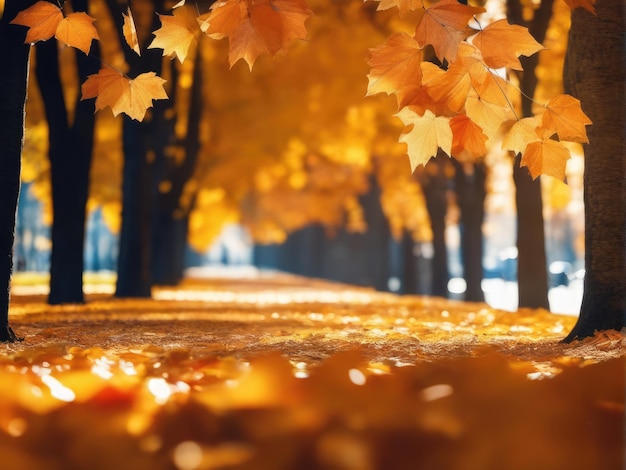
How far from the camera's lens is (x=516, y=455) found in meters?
2.60

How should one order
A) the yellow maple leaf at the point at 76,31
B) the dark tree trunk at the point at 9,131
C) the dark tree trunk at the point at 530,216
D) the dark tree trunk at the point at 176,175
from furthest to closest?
the dark tree trunk at the point at 176,175 → the dark tree trunk at the point at 530,216 → the dark tree trunk at the point at 9,131 → the yellow maple leaf at the point at 76,31

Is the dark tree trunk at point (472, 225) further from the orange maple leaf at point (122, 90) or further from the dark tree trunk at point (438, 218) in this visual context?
the orange maple leaf at point (122, 90)

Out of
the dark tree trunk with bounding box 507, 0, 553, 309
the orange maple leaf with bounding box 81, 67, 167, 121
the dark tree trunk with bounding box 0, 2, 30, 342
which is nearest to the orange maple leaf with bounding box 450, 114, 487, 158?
the orange maple leaf with bounding box 81, 67, 167, 121

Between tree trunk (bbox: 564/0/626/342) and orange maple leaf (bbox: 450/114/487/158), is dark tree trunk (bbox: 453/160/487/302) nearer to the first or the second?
tree trunk (bbox: 564/0/626/342)

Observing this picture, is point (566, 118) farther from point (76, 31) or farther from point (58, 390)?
point (58, 390)

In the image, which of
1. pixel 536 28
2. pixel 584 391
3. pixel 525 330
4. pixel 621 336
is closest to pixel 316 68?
pixel 536 28

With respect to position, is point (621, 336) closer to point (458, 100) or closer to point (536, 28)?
point (458, 100)

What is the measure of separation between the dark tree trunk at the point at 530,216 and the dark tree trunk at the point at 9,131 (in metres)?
7.43

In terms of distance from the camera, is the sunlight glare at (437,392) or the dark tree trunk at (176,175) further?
the dark tree trunk at (176,175)

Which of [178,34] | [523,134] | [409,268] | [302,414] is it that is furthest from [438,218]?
[302,414]

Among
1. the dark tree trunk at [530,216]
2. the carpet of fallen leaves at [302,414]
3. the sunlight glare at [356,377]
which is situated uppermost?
the dark tree trunk at [530,216]

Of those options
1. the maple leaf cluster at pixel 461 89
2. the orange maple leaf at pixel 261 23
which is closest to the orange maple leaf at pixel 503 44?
the maple leaf cluster at pixel 461 89

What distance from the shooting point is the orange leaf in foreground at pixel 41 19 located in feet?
17.6

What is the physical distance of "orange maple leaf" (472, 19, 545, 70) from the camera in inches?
187
